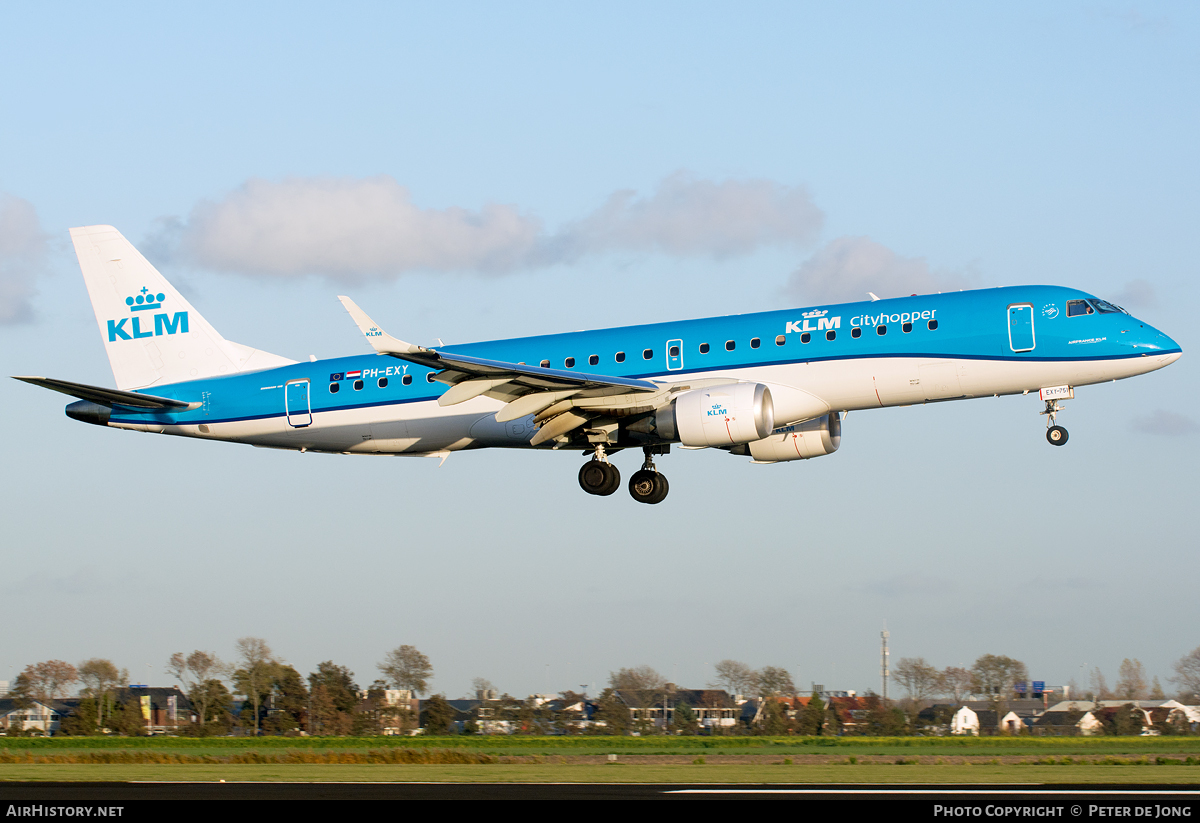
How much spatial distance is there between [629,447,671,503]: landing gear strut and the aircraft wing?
3029 mm

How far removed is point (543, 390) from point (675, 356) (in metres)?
3.71

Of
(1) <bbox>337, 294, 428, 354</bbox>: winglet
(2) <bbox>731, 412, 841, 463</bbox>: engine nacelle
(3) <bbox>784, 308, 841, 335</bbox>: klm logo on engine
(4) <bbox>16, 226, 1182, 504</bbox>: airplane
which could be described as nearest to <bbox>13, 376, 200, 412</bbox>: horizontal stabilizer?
(4) <bbox>16, 226, 1182, 504</bbox>: airplane

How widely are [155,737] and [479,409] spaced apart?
1017 inches

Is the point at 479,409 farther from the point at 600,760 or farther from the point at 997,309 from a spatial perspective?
the point at 997,309

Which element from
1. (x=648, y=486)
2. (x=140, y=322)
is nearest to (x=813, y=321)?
(x=648, y=486)

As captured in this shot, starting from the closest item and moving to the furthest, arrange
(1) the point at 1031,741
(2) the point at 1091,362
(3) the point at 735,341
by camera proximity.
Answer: (2) the point at 1091,362
(3) the point at 735,341
(1) the point at 1031,741

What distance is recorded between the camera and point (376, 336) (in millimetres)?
30328

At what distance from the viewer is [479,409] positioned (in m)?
37.0

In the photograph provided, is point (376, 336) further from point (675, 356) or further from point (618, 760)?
point (618, 760)

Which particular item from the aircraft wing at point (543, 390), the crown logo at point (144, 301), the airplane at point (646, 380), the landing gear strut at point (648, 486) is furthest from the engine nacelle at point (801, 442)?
the crown logo at point (144, 301)

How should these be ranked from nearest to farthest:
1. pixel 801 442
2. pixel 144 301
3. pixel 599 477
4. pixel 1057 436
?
pixel 1057 436 < pixel 599 477 < pixel 801 442 < pixel 144 301

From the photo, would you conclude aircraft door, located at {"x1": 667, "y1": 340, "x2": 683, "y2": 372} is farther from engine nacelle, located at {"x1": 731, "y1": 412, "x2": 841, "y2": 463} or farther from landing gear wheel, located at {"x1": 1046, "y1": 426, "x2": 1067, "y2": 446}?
landing gear wheel, located at {"x1": 1046, "y1": 426, "x2": 1067, "y2": 446}

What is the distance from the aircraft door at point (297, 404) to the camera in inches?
1527
